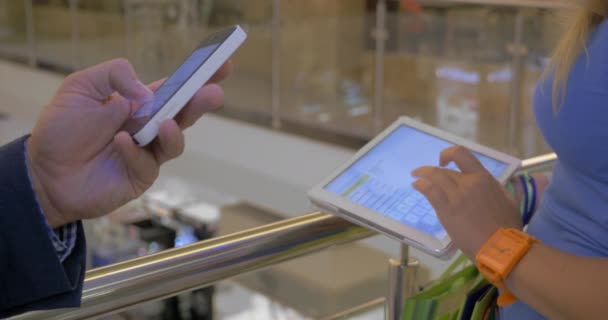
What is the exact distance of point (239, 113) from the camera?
15.3ft

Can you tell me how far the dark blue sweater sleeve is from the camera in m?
0.79

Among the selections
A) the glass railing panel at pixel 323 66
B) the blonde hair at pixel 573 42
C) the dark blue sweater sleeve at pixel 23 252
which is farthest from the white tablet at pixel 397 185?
the glass railing panel at pixel 323 66

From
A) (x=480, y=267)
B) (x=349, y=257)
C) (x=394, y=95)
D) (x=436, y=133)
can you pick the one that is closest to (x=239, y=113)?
(x=394, y=95)

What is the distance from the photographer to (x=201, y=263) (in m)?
1.01

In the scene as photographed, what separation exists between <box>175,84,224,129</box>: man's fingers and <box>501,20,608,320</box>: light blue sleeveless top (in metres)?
0.36

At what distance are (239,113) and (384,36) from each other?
1105 millimetres

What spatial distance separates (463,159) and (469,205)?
4.0 inches

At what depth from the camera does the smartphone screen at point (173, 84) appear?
0.84 m

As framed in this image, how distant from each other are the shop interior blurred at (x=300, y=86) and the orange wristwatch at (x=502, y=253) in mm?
1996

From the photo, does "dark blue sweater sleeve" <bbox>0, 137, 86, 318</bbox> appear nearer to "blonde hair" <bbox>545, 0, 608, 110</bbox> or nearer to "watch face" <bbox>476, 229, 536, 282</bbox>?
"watch face" <bbox>476, 229, 536, 282</bbox>

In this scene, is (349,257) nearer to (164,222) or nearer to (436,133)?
(164,222)

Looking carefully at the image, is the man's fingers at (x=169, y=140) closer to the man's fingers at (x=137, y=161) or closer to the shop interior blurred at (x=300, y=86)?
the man's fingers at (x=137, y=161)

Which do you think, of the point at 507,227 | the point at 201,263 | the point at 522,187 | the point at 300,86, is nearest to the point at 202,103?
the point at 201,263

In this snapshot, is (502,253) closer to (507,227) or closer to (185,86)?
(507,227)
